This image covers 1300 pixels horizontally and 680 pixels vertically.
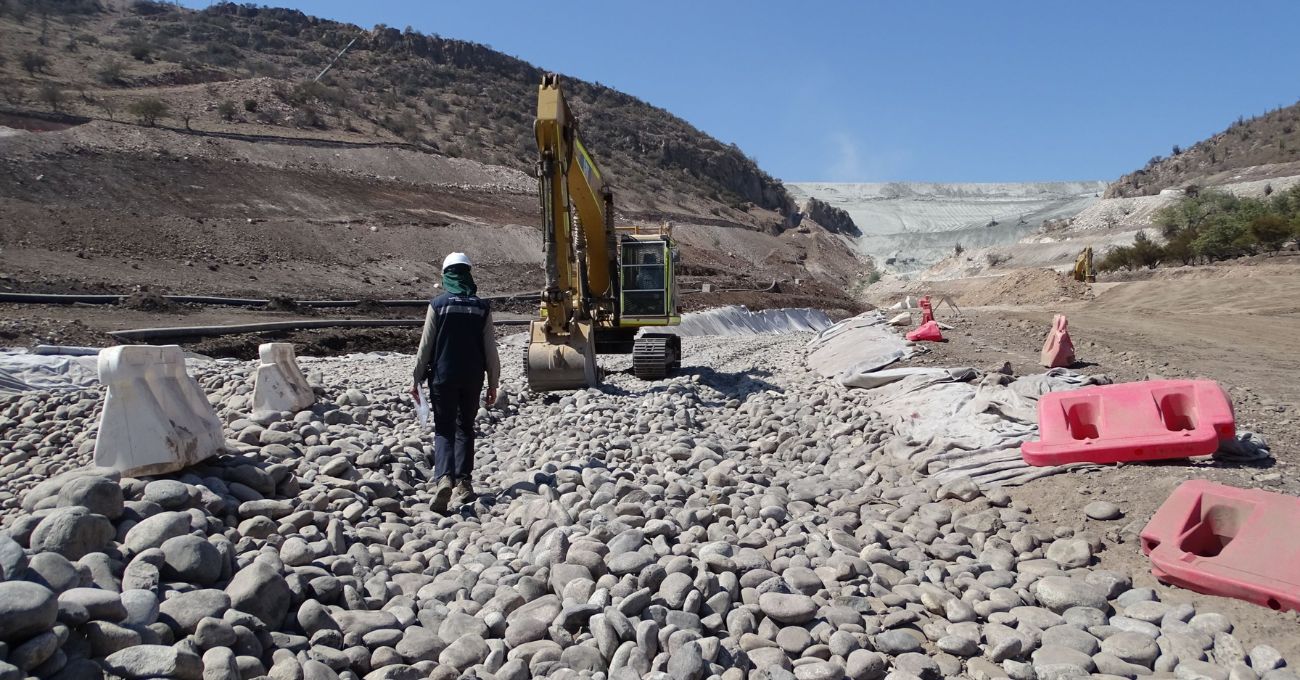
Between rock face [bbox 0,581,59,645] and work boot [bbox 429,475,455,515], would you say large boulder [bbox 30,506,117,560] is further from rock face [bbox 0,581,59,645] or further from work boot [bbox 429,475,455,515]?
work boot [bbox 429,475,455,515]

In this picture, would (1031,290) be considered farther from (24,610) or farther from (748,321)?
(24,610)

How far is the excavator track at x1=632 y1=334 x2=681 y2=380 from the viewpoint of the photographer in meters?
12.2

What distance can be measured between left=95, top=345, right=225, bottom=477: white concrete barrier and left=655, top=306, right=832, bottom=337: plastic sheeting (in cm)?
1799

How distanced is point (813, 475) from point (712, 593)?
329 centimetres

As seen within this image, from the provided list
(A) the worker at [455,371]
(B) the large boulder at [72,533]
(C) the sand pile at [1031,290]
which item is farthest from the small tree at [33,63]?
(B) the large boulder at [72,533]

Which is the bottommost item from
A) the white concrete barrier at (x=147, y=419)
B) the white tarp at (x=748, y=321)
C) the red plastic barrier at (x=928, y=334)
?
the white tarp at (x=748, y=321)

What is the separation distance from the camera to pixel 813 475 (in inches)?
270

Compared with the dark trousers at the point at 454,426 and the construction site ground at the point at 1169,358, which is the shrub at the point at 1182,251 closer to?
the construction site ground at the point at 1169,358

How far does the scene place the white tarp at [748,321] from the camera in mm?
25062

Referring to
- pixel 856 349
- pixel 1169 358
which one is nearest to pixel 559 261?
pixel 856 349

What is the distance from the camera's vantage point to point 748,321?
27656 mm

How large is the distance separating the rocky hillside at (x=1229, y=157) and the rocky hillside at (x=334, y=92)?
31570mm

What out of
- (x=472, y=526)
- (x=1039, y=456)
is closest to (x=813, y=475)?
(x=1039, y=456)

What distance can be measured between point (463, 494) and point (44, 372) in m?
6.93
